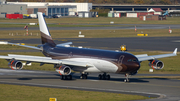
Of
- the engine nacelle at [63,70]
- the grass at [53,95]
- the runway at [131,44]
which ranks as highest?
the runway at [131,44]

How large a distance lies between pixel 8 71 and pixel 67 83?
16.1 meters

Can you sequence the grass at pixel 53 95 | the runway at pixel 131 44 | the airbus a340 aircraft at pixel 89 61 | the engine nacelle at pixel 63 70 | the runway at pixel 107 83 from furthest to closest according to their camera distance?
the runway at pixel 131 44, the engine nacelle at pixel 63 70, the airbus a340 aircraft at pixel 89 61, the runway at pixel 107 83, the grass at pixel 53 95

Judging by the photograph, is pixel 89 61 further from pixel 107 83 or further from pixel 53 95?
pixel 53 95

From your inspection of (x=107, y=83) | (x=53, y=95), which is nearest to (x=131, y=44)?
(x=107, y=83)

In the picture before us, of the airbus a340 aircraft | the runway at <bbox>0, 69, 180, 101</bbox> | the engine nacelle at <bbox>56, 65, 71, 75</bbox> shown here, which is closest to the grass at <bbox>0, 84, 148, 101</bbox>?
the runway at <bbox>0, 69, 180, 101</bbox>

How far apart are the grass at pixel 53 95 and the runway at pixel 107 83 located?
252 cm

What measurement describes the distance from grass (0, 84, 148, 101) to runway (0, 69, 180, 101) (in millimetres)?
2519

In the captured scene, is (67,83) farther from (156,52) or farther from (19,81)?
(156,52)

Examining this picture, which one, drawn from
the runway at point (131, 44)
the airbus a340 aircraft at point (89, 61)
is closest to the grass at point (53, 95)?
the airbus a340 aircraft at point (89, 61)

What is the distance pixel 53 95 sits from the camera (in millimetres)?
38812

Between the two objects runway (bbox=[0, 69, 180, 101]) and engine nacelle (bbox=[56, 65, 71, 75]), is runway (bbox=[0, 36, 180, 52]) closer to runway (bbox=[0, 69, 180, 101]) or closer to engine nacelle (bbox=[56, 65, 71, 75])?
runway (bbox=[0, 69, 180, 101])

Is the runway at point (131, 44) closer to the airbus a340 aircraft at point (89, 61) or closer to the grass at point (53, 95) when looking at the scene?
the airbus a340 aircraft at point (89, 61)

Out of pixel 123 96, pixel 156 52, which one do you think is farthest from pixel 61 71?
pixel 156 52

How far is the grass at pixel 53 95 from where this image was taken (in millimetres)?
36875
